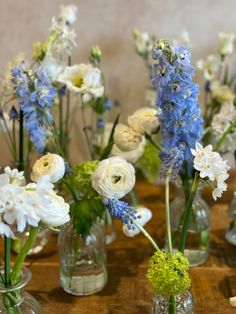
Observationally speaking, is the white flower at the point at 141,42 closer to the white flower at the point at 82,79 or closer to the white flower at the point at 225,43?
the white flower at the point at 225,43

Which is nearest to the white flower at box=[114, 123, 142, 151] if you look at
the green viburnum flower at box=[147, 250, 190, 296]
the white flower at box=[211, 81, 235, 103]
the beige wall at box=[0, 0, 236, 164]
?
the green viburnum flower at box=[147, 250, 190, 296]

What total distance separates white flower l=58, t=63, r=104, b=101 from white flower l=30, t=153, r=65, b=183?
0.21 m

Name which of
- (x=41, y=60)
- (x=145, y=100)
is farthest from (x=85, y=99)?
(x=145, y=100)

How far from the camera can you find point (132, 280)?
988 mm

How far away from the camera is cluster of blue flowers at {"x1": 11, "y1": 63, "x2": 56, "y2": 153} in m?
0.88

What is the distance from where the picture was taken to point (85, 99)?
1.15 metres

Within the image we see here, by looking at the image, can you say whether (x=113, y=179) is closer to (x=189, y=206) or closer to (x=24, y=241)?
(x=189, y=206)

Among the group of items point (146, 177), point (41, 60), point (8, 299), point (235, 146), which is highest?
point (41, 60)

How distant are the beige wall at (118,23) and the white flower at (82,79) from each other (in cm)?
40

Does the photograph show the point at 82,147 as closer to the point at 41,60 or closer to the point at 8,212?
the point at 41,60

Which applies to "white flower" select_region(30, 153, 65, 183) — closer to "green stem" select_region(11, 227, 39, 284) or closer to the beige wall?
"green stem" select_region(11, 227, 39, 284)

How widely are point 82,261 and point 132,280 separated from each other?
0.11 m

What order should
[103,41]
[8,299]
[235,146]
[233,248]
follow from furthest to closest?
[103,41]
[233,248]
[235,146]
[8,299]

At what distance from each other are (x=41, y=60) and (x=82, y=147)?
48 cm
